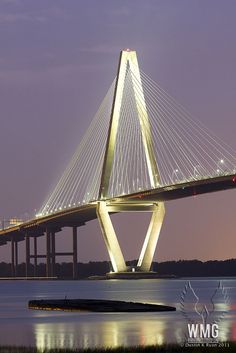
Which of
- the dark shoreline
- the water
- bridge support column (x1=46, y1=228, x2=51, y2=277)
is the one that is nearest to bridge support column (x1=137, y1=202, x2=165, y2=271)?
bridge support column (x1=46, y1=228, x2=51, y2=277)

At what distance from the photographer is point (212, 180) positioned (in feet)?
230

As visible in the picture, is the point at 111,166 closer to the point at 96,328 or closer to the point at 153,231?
the point at 153,231

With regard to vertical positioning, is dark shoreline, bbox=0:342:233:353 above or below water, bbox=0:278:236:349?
below

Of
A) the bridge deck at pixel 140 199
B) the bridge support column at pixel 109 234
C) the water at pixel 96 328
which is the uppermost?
the bridge deck at pixel 140 199

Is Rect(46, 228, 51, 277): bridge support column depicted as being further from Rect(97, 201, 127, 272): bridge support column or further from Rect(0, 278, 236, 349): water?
Rect(0, 278, 236, 349): water

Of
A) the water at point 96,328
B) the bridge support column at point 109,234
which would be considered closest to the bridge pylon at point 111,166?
the bridge support column at point 109,234

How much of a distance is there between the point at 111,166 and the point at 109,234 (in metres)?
4.08

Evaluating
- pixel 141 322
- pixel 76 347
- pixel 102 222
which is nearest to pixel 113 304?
pixel 141 322

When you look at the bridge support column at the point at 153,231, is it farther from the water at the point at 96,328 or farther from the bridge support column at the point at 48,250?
the water at the point at 96,328

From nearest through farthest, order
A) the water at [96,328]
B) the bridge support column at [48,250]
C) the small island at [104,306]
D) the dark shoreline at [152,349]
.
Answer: the dark shoreline at [152,349] < the water at [96,328] < the small island at [104,306] < the bridge support column at [48,250]

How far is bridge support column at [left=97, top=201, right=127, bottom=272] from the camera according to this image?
2975 inches

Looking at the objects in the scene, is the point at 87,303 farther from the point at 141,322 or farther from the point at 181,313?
the point at 141,322

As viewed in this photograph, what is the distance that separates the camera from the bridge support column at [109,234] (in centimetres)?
7556

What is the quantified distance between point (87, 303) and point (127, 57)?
33.8m
